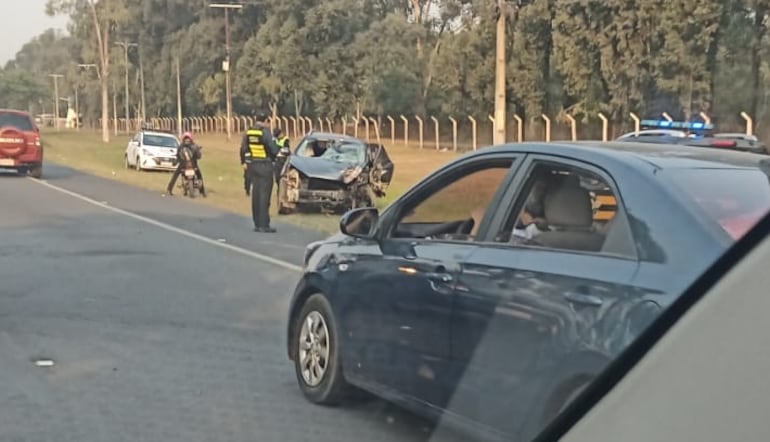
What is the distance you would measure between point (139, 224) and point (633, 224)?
46.9ft

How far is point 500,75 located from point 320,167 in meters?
4.23

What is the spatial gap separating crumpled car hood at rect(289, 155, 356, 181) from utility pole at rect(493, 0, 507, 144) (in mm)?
3117

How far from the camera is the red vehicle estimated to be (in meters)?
29.8

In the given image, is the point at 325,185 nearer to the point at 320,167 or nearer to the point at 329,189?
the point at 329,189

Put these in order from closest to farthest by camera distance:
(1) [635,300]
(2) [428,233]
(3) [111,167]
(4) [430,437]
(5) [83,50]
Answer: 1. (1) [635,300]
2. (4) [430,437]
3. (2) [428,233]
4. (3) [111,167]
5. (5) [83,50]

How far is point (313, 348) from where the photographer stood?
264 inches

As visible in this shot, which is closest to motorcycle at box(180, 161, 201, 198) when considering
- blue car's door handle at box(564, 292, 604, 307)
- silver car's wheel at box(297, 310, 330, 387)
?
silver car's wheel at box(297, 310, 330, 387)

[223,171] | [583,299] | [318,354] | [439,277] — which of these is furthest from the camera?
Result: [223,171]

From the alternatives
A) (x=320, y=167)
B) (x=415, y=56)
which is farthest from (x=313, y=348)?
(x=415, y=56)

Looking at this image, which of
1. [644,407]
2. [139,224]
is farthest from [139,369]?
[139,224]

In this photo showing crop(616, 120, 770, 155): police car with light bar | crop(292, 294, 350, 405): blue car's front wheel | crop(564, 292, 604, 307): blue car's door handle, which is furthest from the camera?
crop(292, 294, 350, 405): blue car's front wheel

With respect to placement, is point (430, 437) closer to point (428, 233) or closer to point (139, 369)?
point (428, 233)

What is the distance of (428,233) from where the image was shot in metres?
6.09

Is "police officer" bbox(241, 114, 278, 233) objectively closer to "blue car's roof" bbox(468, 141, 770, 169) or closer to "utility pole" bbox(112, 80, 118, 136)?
"blue car's roof" bbox(468, 141, 770, 169)
